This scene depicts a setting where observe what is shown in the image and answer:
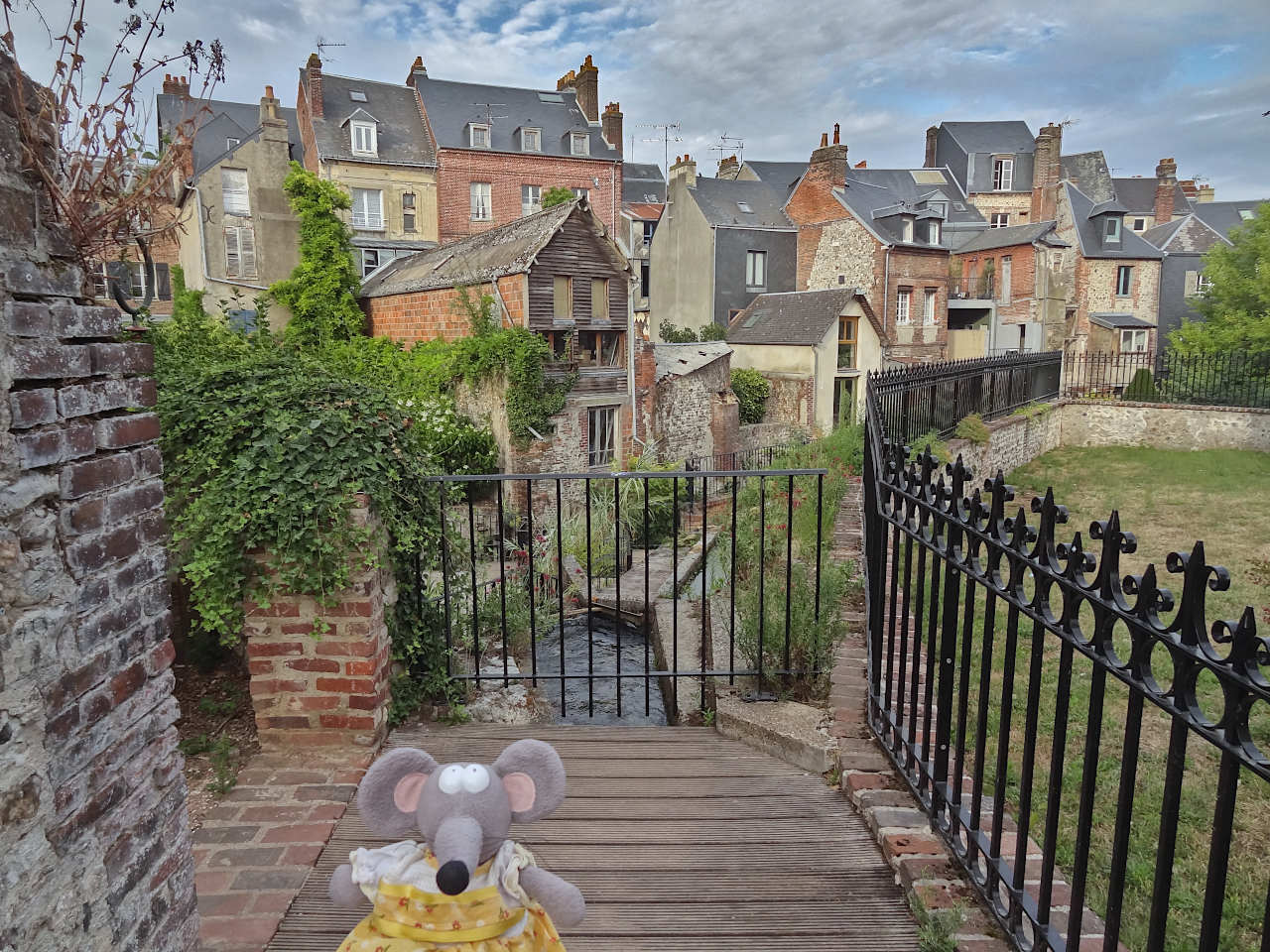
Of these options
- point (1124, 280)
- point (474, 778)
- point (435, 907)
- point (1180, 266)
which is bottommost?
point (435, 907)

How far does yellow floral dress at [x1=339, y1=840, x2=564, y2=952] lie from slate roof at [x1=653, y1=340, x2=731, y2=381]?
19.1 metres

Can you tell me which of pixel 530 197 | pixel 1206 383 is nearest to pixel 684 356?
pixel 530 197

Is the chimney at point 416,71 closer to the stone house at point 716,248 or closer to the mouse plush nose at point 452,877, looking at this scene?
the stone house at point 716,248

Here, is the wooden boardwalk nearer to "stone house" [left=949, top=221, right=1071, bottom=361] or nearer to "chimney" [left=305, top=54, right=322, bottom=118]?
"chimney" [left=305, top=54, right=322, bottom=118]

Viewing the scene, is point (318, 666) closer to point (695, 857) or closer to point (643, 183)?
point (695, 857)

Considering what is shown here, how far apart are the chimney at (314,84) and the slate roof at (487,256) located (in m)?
10.6

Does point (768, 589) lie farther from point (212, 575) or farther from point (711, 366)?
point (711, 366)

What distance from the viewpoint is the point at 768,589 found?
5.09m

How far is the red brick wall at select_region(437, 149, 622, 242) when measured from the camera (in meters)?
29.3

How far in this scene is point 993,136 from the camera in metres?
40.0

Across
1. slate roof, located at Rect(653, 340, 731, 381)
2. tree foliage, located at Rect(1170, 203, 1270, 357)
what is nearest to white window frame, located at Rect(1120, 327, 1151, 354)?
tree foliage, located at Rect(1170, 203, 1270, 357)

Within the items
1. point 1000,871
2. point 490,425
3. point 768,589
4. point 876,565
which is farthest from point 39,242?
point 490,425

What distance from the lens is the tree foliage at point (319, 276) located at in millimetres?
20094

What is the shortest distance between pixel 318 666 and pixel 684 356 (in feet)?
63.5
